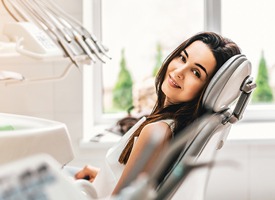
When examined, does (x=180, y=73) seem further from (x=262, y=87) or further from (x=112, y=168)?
(x=262, y=87)

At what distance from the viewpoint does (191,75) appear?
2.85 feet

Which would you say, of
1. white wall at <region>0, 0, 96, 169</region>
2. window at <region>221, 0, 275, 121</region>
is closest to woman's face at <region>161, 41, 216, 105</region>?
white wall at <region>0, 0, 96, 169</region>

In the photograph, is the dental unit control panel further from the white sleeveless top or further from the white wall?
the white wall

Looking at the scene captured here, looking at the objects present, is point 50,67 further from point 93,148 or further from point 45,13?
point 45,13

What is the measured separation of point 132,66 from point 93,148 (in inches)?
A: 23.0

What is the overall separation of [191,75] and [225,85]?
99mm

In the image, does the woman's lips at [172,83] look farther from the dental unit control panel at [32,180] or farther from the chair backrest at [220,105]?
the dental unit control panel at [32,180]

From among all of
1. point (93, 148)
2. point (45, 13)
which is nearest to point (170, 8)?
point (93, 148)

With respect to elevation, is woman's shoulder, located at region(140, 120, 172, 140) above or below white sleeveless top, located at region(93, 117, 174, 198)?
above

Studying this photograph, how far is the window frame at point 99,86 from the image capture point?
7.15ft

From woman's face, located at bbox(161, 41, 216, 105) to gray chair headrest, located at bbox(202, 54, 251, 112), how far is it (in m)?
0.06

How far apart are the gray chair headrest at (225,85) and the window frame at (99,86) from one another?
1346mm

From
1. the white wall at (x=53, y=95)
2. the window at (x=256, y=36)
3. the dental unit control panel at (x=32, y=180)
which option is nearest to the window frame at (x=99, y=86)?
the window at (x=256, y=36)

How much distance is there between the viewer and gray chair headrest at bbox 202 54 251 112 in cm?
78
